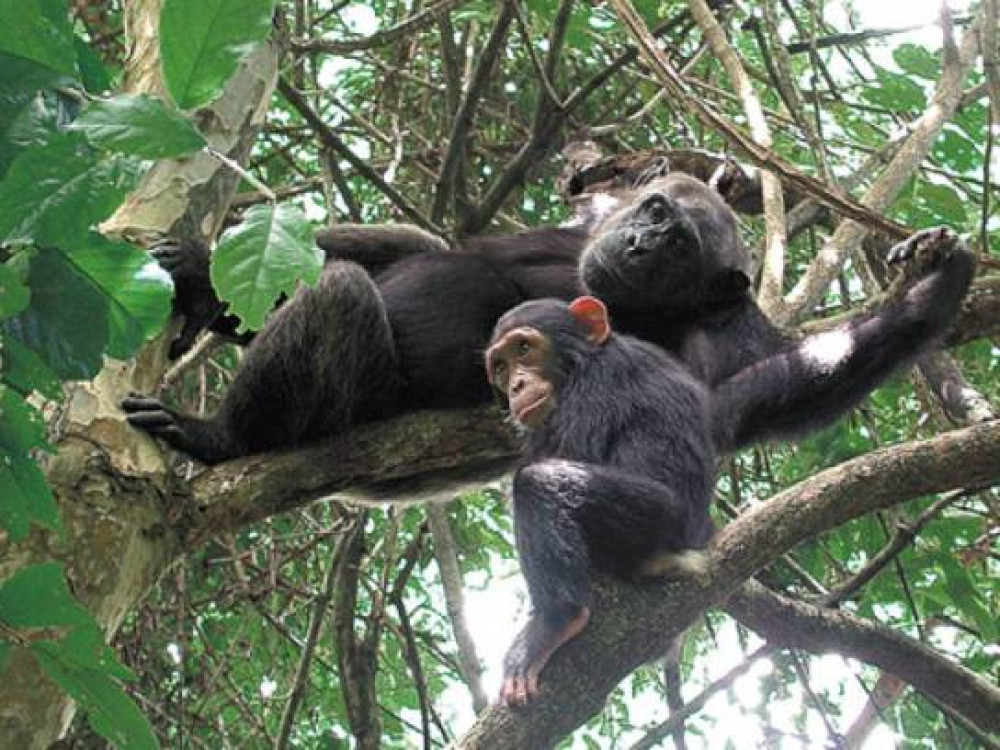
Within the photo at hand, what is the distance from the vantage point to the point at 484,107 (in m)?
7.00

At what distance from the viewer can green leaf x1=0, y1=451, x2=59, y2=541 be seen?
1976 mm

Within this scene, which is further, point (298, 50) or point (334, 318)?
point (298, 50)

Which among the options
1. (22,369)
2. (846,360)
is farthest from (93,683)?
(846,360)

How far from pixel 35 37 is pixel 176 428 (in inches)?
102

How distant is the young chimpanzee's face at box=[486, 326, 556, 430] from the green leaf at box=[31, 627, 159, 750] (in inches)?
103

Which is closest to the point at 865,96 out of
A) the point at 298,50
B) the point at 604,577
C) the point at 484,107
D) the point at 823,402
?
the point at 484,107

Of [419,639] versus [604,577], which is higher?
[419,639]

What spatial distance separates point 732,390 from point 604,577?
127 centimetres

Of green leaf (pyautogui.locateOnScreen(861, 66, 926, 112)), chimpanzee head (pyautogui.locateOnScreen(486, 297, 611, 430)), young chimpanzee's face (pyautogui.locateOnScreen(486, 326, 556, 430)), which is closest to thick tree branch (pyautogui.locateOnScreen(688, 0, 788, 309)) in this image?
chimpanzee head (pyautogui.locateOnScreen(486, 297, 611, 430))

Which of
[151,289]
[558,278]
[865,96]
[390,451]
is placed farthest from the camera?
[865,96]

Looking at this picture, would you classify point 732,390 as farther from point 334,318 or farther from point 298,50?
point 298,50

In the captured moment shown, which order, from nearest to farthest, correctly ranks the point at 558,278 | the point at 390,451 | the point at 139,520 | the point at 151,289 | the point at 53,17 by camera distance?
the point at 53,17 → the point at 151,289 → the point at 139,520 → the point at 390,451 → the point at 558,278

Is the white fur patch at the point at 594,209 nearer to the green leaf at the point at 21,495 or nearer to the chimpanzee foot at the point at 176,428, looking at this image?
the chimpanzee foot at the point at 176,428

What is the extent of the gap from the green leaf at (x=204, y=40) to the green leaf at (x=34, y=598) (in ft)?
2.10
